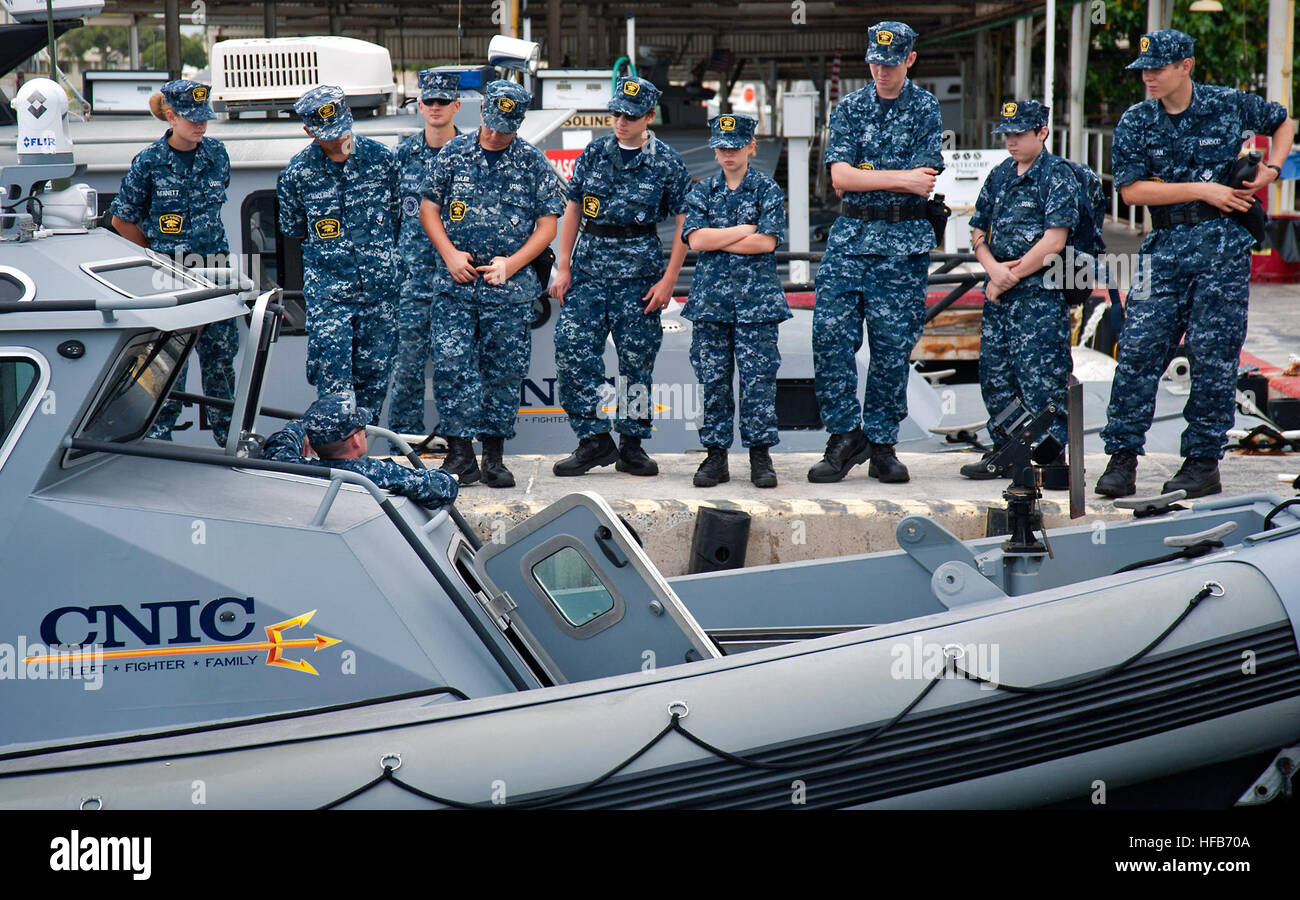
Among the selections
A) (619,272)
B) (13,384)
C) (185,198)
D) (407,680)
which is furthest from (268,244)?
(407,680)

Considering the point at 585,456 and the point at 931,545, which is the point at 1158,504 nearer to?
the point at 931,545

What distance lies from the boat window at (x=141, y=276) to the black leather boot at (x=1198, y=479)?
13.3ft

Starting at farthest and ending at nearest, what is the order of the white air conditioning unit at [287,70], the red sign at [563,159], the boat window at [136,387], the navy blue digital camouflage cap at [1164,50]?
the red sign at [563,159]
the white air conditioning unit at [287,70]
the navy blue digital camouflage cap at [1164,50]
the boat window at [136,387]

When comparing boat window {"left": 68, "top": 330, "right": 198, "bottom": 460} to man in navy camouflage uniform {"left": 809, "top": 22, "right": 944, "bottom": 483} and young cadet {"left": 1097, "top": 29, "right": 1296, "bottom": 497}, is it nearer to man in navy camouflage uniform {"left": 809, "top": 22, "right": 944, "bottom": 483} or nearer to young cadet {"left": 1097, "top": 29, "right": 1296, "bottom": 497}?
man in navy camouflage uniform {"left": 809, "top": 22, "right": 944, "bottom": 483}

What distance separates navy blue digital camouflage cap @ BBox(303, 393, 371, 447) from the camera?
3.82 meters

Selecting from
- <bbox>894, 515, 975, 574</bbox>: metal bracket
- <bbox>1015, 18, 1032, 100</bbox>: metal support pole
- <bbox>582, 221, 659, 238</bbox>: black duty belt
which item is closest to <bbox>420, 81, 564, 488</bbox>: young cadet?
<bbox>582, 221, 659, 238</bbox>: black duty belt

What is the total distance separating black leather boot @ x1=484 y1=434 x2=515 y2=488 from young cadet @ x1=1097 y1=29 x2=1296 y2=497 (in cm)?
261

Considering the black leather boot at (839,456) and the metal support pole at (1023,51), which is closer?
the black leather boot at (839,456)

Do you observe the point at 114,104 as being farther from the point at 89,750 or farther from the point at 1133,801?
the point at 1133,801

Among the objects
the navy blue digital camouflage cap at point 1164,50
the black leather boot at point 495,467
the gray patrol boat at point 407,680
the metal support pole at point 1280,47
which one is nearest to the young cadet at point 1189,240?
the navy blue digital camouflage cap at point 1164,50

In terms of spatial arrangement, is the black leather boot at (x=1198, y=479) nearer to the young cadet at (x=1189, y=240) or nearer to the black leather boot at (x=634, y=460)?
the young cadet at (x=1189, y=240)

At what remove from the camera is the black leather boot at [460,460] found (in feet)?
19.7

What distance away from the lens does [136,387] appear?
369cm

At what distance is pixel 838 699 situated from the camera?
337 cm
